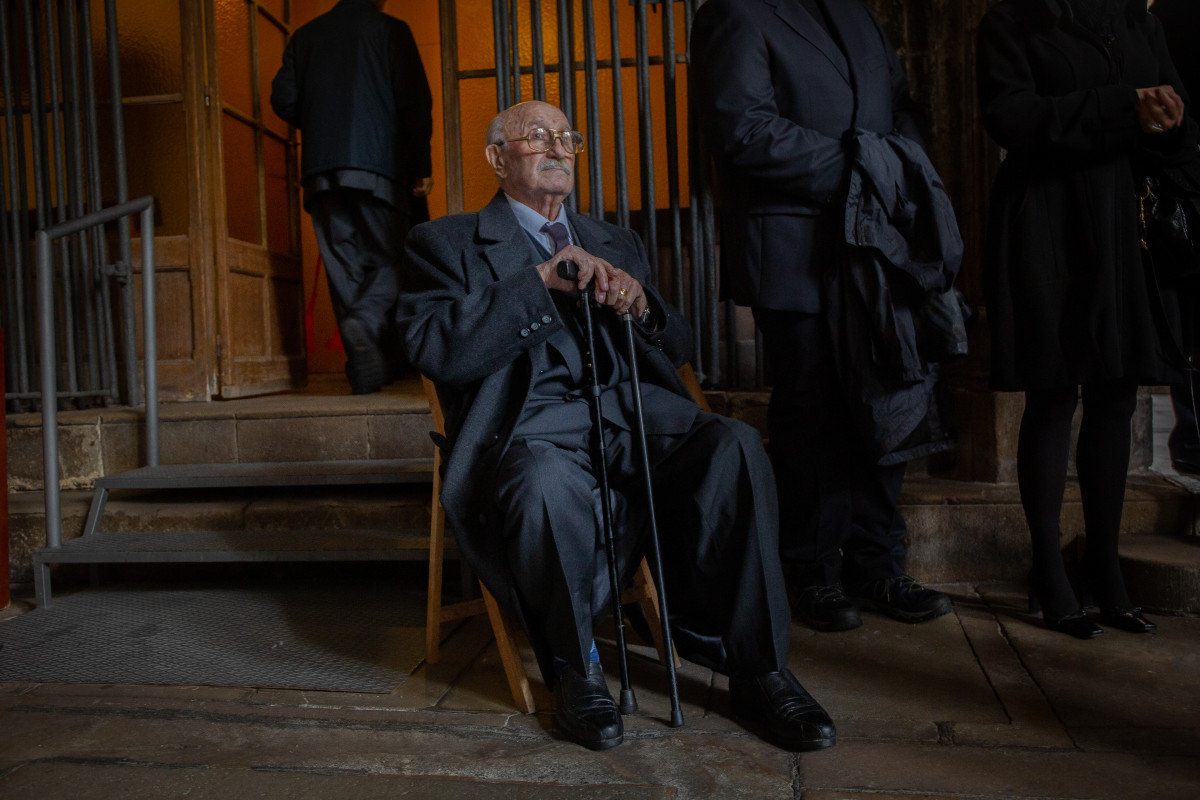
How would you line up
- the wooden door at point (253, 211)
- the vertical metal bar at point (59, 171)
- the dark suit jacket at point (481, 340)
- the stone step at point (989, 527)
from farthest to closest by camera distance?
the wooden door at point (253, 211) < the vertical metal bar at point (59, 171) < the stone step at point (989, 527) < the dark suit jacket at point (481, 340)

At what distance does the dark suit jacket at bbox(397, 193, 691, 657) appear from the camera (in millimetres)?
2031

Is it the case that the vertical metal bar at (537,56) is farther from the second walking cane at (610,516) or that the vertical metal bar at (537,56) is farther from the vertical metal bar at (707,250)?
the second walking cane at (610,516)

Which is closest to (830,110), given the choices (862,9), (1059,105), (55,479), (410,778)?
(862,9)

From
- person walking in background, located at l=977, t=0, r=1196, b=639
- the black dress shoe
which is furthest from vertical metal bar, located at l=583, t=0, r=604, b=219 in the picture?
the black dress shoe

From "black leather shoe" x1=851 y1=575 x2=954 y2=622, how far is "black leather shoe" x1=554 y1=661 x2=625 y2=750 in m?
1.00

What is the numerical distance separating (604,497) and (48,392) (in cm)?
216

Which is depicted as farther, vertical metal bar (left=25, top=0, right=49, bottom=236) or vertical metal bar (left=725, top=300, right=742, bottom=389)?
vertical metal bar (left=25, top=0, right=49, bottom=236)

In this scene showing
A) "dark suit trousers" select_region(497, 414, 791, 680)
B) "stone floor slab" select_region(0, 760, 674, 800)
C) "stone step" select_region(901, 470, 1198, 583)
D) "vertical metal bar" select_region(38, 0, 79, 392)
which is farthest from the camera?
"vertical metal bar" select_region(38, 0, 79, 392)

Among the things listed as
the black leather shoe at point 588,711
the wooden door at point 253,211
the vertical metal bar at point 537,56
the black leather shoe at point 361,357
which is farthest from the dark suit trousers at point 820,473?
the wooden door at point 253,211

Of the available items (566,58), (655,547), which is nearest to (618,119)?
(566,58)

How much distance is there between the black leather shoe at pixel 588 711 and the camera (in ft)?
6.00

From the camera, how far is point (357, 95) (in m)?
4.08

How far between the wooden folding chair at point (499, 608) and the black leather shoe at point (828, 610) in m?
0.46

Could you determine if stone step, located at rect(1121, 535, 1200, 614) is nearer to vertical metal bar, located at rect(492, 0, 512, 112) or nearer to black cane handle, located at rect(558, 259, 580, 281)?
black cane handle, located at rect(558, 259, 580, 281)
